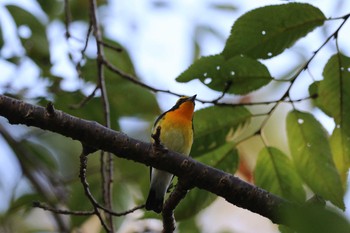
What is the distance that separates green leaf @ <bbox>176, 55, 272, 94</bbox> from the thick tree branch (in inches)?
24.5

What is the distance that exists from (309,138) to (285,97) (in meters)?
0.24

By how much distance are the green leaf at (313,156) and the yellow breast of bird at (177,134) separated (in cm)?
82

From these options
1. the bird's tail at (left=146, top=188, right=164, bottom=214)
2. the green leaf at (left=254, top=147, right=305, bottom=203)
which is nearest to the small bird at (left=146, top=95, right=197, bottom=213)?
the bird's tail at (left=146, top=188, right=164, bottom=214)

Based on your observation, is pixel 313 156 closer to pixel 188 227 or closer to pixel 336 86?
pixel 336 86

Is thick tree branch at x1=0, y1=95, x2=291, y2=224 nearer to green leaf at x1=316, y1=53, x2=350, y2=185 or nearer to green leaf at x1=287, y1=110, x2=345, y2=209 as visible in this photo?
green leaf at x1=287, y1=110, x2=345, y2=209

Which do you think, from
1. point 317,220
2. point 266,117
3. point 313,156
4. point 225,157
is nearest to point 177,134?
point 225,157

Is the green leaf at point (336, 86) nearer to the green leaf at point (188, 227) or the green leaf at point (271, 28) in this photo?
the green leaf at point (271, 28)

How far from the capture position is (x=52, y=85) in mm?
3895

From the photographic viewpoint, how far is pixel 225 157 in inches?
114

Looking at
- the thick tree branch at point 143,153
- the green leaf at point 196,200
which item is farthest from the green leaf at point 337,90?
the green leaf at point 196,200

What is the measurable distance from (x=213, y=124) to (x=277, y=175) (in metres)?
0.42

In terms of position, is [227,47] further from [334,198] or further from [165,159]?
[334,198]

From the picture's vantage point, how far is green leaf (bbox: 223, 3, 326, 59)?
255 centimetres

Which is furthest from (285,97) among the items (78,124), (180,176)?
(78,124)
